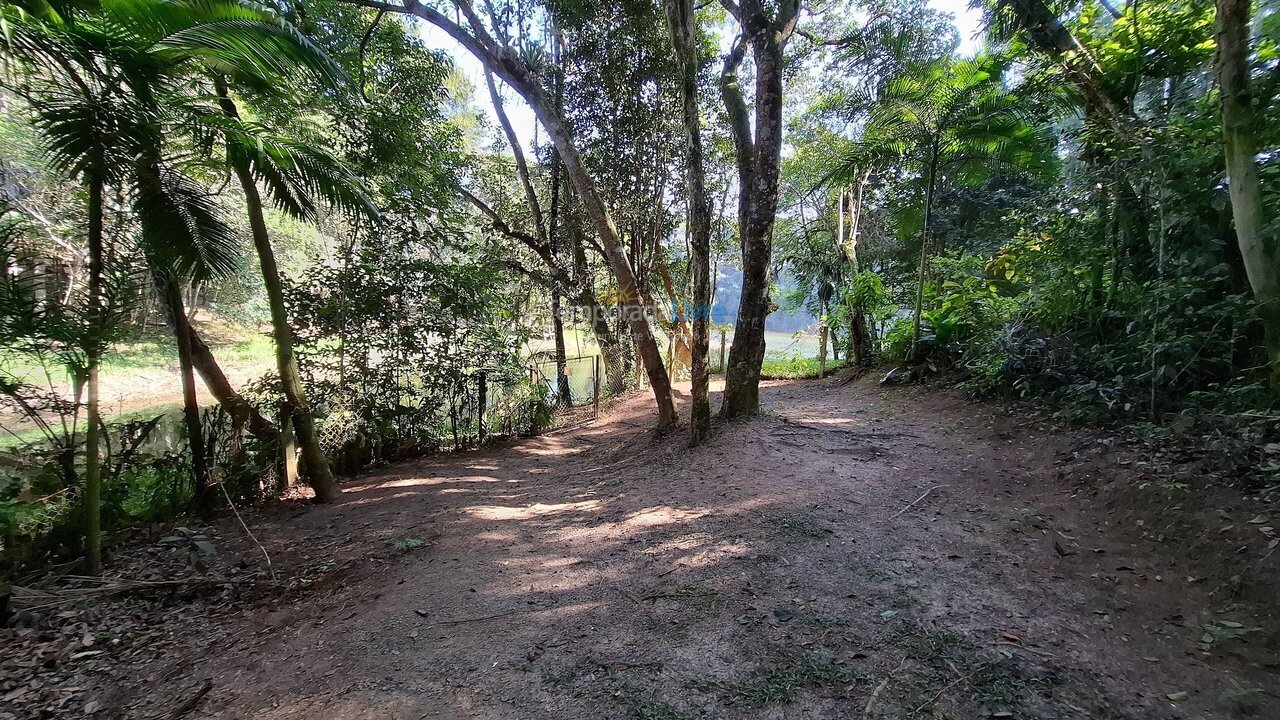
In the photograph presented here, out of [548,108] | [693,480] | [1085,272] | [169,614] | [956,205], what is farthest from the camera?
[956,205]

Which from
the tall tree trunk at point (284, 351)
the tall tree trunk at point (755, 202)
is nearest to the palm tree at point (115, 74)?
the tall tree trunk at point (284, 351)

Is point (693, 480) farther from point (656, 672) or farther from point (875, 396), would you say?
point (875, 396)

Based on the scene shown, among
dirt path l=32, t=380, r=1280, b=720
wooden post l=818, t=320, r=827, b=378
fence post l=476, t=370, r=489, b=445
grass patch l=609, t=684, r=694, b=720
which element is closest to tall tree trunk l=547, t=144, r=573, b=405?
fence post l=476, t=370, r=489, b=445

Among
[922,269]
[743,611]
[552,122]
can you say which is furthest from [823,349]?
[743,611]

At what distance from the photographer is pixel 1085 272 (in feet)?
17.6

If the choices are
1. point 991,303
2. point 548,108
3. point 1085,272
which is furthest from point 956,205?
point 548,108

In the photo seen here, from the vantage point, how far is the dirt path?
2.07 m

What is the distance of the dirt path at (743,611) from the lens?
81.5 inches

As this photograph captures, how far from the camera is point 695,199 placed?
233 inches

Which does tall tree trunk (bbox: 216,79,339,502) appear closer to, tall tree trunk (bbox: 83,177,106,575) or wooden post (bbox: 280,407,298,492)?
wooden post (bbox: 280,407,298,492)

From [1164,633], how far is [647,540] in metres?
2.68

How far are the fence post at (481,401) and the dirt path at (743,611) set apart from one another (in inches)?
101

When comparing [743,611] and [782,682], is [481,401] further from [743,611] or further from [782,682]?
[782,682]

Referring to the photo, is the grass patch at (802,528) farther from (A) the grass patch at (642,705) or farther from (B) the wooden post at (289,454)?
(B) the wooden post at (289,454)
